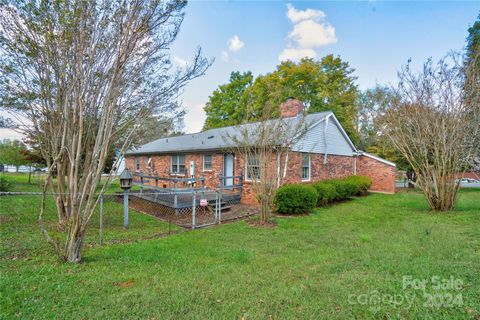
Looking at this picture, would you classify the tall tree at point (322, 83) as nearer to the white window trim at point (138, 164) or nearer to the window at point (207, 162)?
the white window trim at point (138, 164)

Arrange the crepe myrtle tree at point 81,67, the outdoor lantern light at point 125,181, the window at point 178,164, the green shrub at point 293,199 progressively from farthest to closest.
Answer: the window at point 178,164 < the green shrub at point 293,199 < the outdoor lantern light at point 125,181 < the crepe myrtle tree at point 81,67

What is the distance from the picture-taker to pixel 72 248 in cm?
390

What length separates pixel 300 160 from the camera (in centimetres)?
1155

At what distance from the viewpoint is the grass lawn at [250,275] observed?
8.61 ft

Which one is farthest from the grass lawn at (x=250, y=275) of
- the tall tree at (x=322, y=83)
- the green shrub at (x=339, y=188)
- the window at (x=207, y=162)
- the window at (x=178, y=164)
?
the tall tree at (x=322, y=83)

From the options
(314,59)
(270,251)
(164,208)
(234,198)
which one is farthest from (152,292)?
(314,59)

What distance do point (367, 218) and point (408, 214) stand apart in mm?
1727

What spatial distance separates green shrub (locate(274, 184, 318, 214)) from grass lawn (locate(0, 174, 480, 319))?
2296 mm

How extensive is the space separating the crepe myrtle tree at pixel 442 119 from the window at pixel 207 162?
8.37 m

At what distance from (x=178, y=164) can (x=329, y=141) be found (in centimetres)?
911

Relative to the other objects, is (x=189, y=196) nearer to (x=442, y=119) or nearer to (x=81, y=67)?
(x=81, y=67)

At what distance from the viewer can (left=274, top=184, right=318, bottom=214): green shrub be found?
8.59 m

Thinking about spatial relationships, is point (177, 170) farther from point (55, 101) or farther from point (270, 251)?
point (270, 251)

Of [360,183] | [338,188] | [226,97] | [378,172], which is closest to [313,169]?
[338,188]
